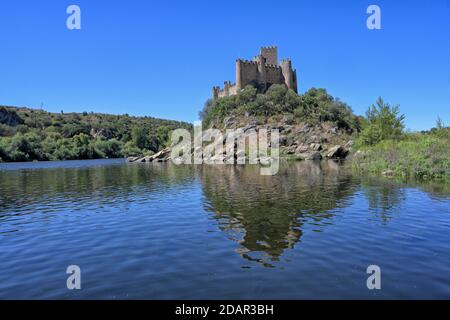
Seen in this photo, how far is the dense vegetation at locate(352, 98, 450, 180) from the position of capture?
1420 inches

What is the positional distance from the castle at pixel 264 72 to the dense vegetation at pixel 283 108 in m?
3.50

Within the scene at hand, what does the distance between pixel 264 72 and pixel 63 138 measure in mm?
81098

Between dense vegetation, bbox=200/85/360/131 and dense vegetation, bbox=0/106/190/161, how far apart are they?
36255 mm

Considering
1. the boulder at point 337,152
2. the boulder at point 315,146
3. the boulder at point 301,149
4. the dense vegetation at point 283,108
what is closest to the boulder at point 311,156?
the boulder at point 337,152

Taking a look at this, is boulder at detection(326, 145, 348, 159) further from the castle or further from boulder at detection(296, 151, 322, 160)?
the castle

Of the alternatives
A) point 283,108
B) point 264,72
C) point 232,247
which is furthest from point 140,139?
point 232,247

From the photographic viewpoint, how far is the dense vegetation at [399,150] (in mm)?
36062

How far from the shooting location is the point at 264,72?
4112 inches

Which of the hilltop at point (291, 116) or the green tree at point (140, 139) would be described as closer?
the hilltop at point (291, 116)

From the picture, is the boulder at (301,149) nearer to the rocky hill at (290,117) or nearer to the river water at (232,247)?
the rocky hill at (290,117)

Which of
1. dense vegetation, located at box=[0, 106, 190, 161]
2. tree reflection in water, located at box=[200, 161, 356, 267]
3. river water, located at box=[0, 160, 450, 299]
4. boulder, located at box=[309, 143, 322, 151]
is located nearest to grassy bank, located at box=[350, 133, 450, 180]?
tree reflection in water, located at box=[200, 161, 356, 267]

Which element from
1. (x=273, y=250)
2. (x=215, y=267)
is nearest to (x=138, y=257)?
(x=215, y=267)
